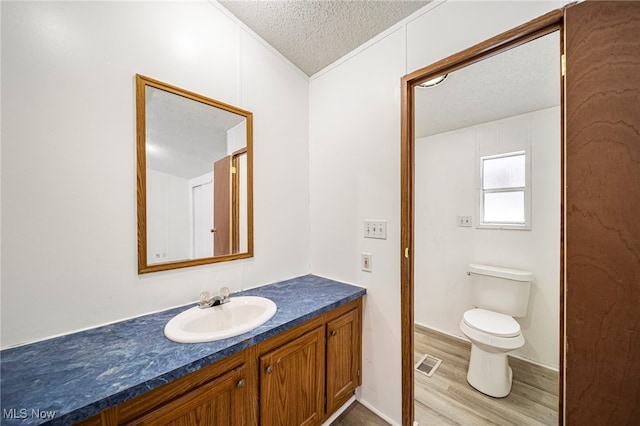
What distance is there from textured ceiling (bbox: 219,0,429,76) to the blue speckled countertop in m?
1.70

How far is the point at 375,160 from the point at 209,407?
149 cm

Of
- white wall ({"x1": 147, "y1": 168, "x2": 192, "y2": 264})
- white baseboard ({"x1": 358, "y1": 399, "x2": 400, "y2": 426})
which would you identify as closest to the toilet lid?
white baseboard ({"x1": 358, "y1": 399, "x2": 400, "y2": 426})

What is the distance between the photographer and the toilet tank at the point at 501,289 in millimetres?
1945

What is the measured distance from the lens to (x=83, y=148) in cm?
97

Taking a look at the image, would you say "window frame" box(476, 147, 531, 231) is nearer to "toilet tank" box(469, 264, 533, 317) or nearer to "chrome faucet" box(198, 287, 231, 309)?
"toilet tank" box(469, 264, 533, 317)

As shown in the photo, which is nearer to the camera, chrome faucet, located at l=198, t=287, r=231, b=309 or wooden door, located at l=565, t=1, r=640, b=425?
wooden door, located at l=565, t=1, r=640, b=425

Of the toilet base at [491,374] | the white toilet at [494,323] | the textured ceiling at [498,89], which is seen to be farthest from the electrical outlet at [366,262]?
the textured ceiling at [498,89]

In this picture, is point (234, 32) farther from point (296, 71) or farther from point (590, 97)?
point (590, 97)

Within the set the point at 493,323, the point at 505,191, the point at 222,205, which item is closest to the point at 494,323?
the point at 493,323

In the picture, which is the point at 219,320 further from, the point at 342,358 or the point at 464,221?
the point at 464,221

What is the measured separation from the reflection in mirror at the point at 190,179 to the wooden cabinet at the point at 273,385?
59cm

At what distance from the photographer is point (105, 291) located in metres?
1.01

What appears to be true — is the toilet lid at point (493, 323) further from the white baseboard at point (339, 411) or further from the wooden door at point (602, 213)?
the white baseboard at point (339, 411)

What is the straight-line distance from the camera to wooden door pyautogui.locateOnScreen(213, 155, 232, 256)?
1.38 m
